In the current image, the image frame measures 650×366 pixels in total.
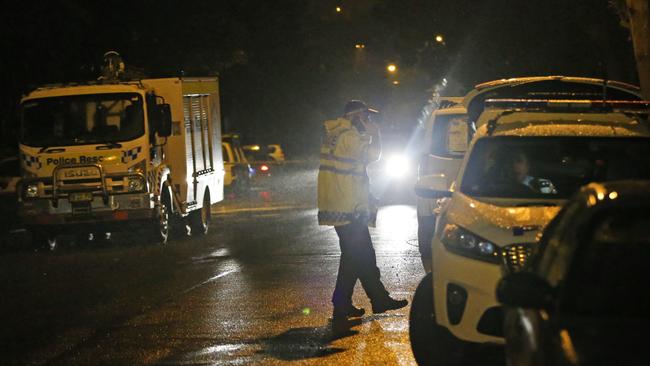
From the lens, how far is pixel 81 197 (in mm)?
18391

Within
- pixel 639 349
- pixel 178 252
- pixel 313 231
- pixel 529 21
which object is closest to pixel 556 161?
pixel 639 349

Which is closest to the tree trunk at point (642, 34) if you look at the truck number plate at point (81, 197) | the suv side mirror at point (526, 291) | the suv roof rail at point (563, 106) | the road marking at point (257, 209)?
the truck number plate at point (81, 197)

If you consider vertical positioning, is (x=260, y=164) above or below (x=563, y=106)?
below

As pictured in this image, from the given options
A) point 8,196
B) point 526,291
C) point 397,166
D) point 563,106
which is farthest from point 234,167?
point 526,291

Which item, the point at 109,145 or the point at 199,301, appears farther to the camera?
the point at 109,145

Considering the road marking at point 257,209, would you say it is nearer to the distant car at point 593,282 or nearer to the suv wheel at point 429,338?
the suv wheel at point 429,338

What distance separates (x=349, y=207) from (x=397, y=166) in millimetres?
18139

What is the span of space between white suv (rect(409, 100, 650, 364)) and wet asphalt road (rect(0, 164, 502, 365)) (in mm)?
1078

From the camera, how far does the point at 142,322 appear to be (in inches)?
415

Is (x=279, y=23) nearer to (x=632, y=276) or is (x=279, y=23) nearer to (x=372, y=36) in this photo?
(x=372, y=36)

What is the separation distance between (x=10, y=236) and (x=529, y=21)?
18.8 metres

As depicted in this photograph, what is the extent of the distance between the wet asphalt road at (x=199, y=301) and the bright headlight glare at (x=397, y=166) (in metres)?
7.10

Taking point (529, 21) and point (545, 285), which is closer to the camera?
point (545, 285)

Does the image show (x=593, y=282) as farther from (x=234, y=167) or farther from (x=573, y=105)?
(x=234, y=167)
